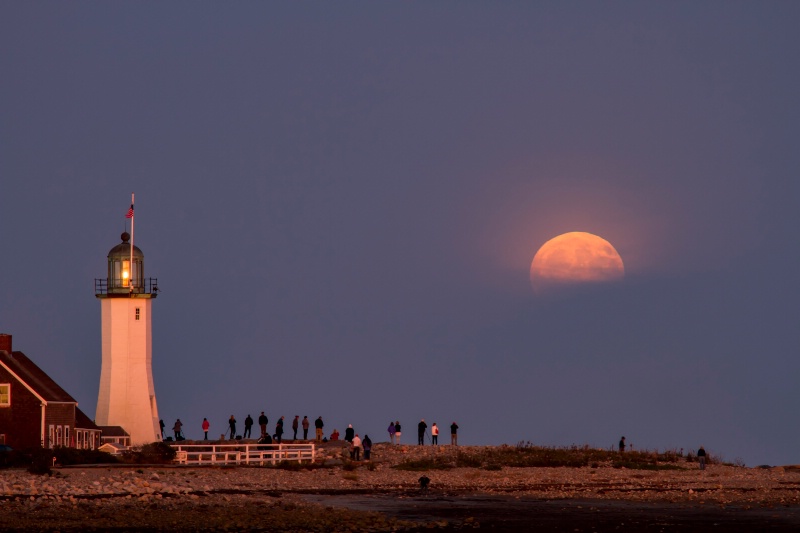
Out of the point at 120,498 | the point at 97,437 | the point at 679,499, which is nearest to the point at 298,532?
the point at 120,498

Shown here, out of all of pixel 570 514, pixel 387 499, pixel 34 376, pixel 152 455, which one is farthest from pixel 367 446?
pixel 570 514

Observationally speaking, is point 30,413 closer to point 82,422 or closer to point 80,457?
point 82,422

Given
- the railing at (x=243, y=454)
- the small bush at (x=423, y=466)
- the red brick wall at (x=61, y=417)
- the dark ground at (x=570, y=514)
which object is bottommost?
the dark ground at (x=570, y=514)

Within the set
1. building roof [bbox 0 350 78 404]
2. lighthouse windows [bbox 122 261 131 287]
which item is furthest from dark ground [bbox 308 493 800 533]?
lighthouse windows [bbox 122 261 131 287]

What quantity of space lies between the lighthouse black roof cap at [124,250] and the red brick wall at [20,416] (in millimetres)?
9260

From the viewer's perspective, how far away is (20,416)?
5962 cm

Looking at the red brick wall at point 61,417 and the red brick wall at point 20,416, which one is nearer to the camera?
the red brick wall at point 20,416

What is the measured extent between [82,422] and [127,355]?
3916 millimetres

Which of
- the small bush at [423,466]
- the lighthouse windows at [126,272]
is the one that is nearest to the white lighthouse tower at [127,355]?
the lighthouse windows at [126,272]

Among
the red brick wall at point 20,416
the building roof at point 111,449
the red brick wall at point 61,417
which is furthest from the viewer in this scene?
the red brick wall at point 61,417

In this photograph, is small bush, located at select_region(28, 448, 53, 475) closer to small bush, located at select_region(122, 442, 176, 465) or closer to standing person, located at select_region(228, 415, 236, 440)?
small bush, located at select_region(122, 442, 176, 465)

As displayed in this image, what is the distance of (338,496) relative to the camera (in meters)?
40.0

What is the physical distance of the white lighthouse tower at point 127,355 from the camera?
64.6 m

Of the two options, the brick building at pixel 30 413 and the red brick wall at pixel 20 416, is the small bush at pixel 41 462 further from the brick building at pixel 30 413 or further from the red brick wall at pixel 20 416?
the red brick wall at pixel 20 416
